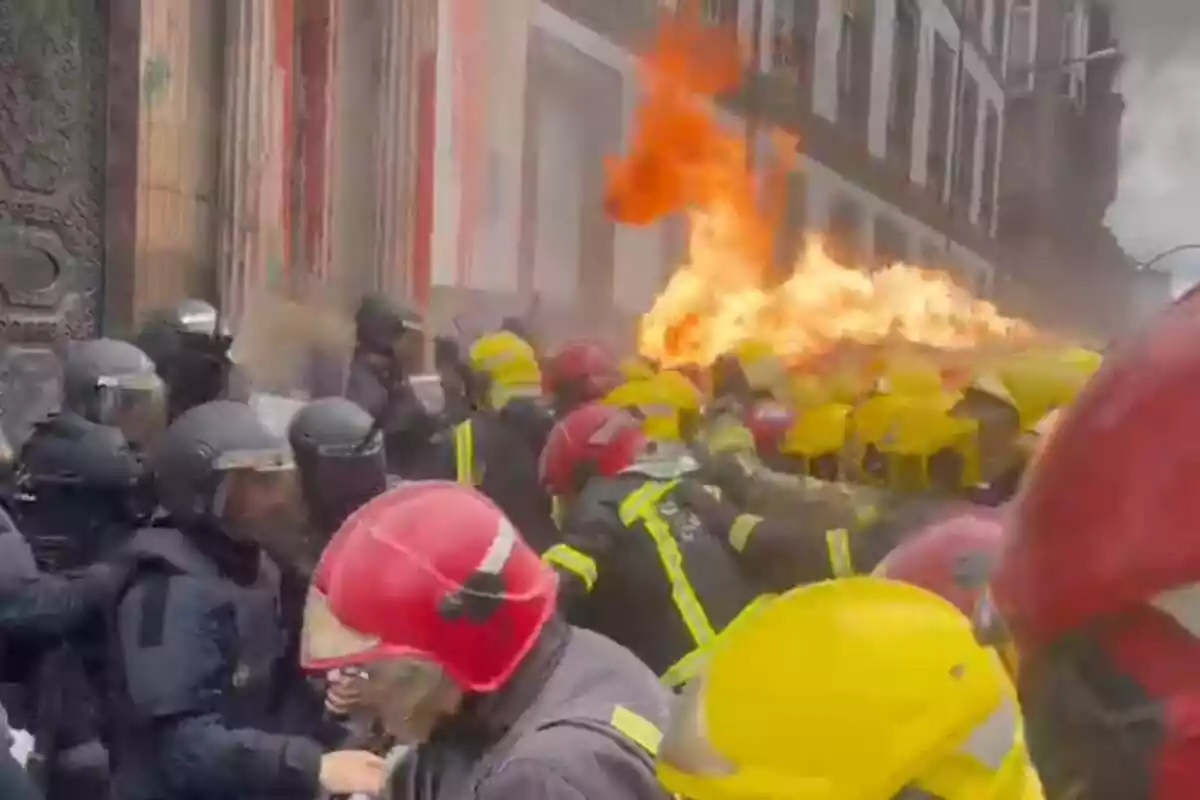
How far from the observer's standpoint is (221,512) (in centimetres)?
181

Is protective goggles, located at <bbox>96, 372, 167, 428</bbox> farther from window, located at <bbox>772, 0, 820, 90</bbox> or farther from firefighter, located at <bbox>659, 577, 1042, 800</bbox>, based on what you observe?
firefighter, located at <bbox>659, 577, 1042, 800</bbox>

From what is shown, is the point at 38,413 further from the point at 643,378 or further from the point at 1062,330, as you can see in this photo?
the point at 1062,330

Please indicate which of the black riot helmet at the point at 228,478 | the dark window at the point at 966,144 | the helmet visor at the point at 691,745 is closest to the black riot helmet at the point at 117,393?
the black riot helmet at the point at 228,478

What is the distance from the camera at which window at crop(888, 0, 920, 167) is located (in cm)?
168

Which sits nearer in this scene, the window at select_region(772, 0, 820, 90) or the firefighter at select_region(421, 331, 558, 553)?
the window at select_region(772, 0, 820, 90)

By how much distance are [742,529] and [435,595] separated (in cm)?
69

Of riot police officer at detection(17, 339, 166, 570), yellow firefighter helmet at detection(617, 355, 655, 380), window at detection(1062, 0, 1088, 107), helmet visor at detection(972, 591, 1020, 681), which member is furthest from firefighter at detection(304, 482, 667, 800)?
riot police officer at detection(17, 339, 166, 570)

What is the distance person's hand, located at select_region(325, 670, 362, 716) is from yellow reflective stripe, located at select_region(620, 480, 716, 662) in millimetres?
668

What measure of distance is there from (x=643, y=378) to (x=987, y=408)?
669mm

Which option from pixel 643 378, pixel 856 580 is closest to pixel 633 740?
pixel 856 580

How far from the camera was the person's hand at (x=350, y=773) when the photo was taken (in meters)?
1.69

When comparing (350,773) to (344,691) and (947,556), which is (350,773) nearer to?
(344,691)

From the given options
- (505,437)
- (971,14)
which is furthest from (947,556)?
(505,437)

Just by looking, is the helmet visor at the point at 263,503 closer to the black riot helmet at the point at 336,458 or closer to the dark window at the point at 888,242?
the black riot helmet at the point at 336,458
